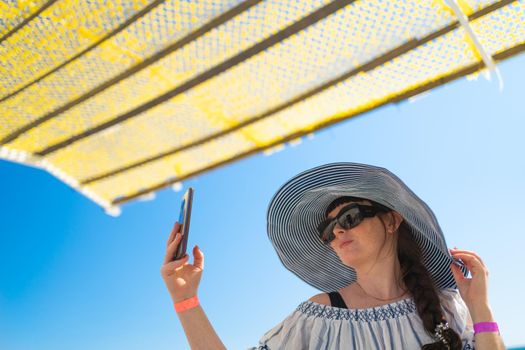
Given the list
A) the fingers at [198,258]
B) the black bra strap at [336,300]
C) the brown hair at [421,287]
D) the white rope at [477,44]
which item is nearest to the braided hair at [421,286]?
the brown hair at [421,287]

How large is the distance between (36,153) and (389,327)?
2.77m

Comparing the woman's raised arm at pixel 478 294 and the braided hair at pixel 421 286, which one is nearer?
the woman's raised arm at pixel 478 294

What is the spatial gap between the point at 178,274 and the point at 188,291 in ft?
0.25

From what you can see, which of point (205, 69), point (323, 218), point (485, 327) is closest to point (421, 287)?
point (485, 327)

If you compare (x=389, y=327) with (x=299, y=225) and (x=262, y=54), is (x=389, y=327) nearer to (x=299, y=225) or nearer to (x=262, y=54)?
(x=299, y=225)

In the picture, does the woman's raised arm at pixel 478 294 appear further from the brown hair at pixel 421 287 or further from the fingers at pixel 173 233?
the fingers at pixel 173 233

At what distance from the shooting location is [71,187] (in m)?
3.83

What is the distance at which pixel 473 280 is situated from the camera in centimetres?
175

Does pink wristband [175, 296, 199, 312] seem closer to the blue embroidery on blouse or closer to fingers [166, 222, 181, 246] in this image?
fingers [166, 222, 181, 246]

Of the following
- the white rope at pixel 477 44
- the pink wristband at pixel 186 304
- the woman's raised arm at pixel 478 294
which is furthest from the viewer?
the white rope at pixel 477 44

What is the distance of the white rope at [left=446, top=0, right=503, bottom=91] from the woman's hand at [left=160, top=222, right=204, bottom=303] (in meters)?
1.55

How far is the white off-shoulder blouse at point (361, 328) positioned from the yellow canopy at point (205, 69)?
1261 mm

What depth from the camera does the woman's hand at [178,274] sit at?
6.23ft

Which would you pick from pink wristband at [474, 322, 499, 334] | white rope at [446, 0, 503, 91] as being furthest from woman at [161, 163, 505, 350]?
white rope at [446, 0, 503, 91]
